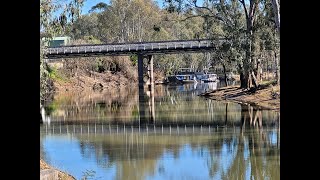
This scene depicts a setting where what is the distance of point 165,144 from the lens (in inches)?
526

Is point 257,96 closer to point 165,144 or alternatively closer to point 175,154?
point 165,144

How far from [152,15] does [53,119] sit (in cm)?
4040

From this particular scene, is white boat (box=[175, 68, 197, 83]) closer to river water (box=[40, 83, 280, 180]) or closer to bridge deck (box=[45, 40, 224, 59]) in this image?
bridge deck (box=[45, 40, 224, 59])

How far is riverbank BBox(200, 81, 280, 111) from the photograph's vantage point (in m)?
24.1

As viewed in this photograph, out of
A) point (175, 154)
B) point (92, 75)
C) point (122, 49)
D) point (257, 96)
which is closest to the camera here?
point (175, 154)

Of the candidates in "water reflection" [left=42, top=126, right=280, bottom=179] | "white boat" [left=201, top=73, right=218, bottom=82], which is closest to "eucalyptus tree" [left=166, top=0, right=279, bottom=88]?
"water reflection" [left=42, top=126, right=280, bottom=179]

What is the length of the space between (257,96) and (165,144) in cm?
1449

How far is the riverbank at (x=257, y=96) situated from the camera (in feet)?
79.0

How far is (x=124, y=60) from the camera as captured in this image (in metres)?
51.5

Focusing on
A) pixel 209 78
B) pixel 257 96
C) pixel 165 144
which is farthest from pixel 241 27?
pixel 209 78

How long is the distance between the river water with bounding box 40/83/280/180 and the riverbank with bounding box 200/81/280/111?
2315 mm

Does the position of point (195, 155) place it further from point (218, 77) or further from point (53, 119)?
point (218, 77)
